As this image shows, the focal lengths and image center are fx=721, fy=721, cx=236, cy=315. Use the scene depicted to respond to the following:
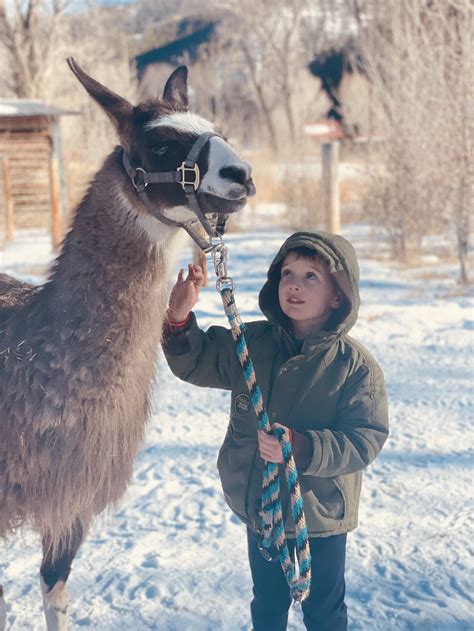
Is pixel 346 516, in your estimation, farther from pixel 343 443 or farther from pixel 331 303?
pixel 331 303

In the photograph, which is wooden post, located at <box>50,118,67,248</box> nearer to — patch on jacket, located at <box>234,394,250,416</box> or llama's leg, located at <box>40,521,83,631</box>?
llama's leg, located at <box>40,521,83,631</box>

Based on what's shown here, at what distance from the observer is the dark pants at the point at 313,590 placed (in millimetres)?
2254

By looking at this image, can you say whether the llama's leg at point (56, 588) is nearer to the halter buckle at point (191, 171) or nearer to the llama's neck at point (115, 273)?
the llama's neck at point (115, 273)

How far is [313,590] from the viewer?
7.54 ft

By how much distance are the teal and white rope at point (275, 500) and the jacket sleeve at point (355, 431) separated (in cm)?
9

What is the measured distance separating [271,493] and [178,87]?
165 cm

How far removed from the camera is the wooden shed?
565 inches

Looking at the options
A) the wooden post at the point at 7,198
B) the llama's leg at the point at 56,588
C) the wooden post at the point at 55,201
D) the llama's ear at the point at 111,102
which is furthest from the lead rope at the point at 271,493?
the wooden post at the point at 7,198

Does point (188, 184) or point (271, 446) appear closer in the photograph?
point (271, 446)

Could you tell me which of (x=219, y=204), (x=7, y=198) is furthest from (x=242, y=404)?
(x=7, y=198)

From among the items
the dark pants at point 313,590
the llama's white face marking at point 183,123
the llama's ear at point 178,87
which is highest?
the llama's ear at point 178,87

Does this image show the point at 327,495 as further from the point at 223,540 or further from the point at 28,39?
the point at 28,39

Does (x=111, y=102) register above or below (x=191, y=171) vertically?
above

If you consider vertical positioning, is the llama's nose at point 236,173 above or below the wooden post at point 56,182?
below
